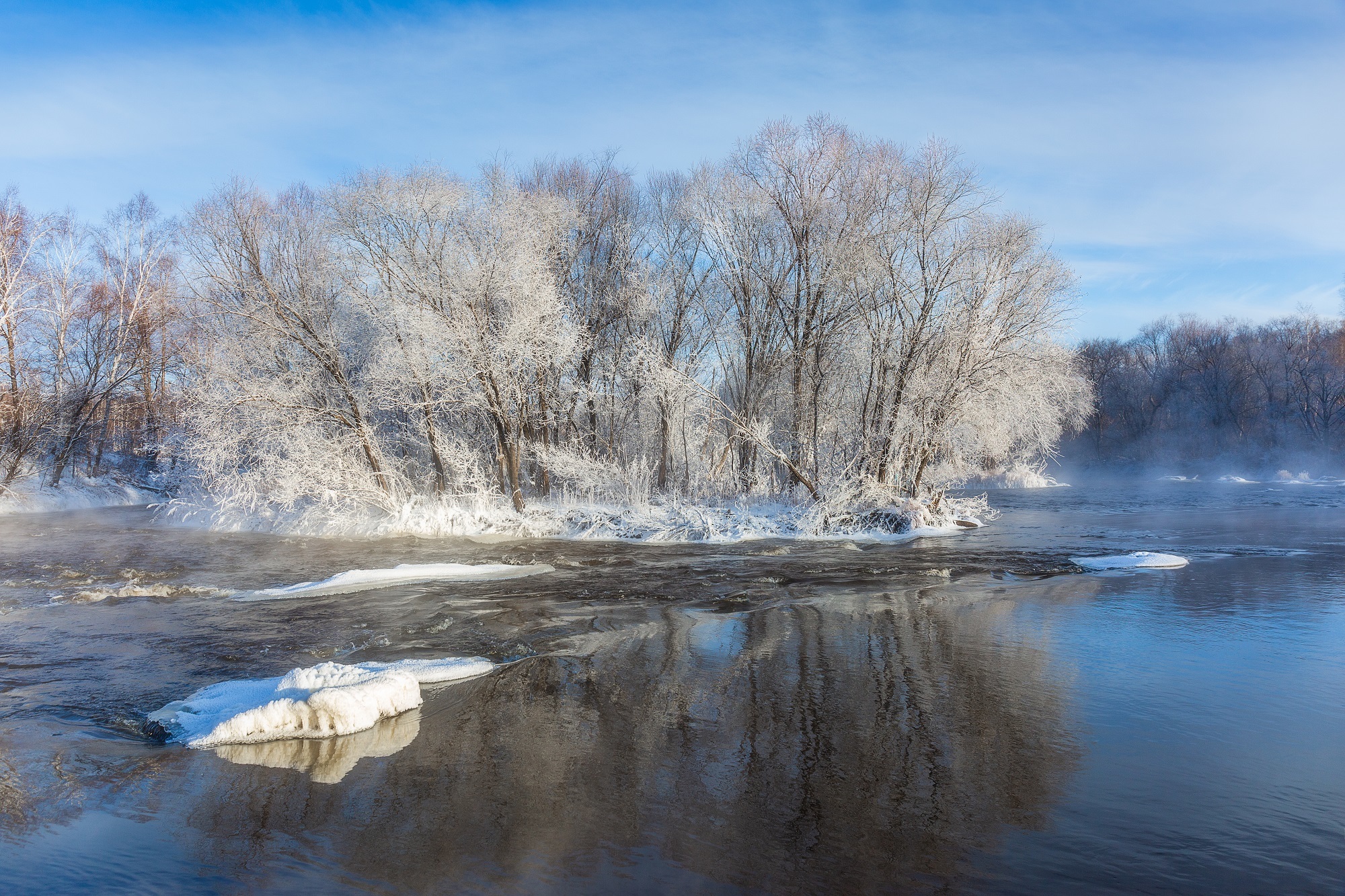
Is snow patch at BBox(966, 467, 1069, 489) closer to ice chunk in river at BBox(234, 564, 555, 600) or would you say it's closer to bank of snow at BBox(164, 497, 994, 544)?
bank of snow at BBox(164, 497, 994, 544)

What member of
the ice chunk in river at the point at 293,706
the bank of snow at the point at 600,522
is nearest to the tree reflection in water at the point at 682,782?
the ice chunk in river at the point at 293,706

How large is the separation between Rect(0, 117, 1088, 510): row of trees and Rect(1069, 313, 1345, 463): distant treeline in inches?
1974

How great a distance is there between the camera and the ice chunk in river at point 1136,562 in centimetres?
1410

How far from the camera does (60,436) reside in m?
28.3

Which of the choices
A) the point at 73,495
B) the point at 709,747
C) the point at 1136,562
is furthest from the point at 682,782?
the point at 73,495

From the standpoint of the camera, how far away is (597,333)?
25.1 meters

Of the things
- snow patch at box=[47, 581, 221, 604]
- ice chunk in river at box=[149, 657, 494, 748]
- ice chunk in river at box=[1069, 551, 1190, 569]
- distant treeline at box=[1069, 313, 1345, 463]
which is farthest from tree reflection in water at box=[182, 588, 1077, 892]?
distant treeline at box=[1069, 313, 1345, 463]

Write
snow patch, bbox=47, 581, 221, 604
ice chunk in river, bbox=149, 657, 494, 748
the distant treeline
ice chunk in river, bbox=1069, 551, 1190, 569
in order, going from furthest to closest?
1. the distant treeline
2. ice chunk in river, bbox=1069, 551, 1190, 569
3. snow patch, bbox=47, 581, 221, 604
4. ice chunk in river, bbox=149, 657, 494, 748

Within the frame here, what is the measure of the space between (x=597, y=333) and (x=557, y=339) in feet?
14.2

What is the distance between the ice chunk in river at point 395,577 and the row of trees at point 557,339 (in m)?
7.21

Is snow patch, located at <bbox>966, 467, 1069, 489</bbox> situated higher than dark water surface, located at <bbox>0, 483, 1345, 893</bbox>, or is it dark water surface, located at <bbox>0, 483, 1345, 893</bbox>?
snow patch, located at <bbox>966, 467, 1069, 489</bbox>

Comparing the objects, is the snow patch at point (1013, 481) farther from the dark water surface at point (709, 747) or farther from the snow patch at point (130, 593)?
the snow patch at point (130, 593)

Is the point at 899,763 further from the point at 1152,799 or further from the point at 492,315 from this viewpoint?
the point at 492,315

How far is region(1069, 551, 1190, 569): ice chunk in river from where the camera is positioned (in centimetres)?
1410
